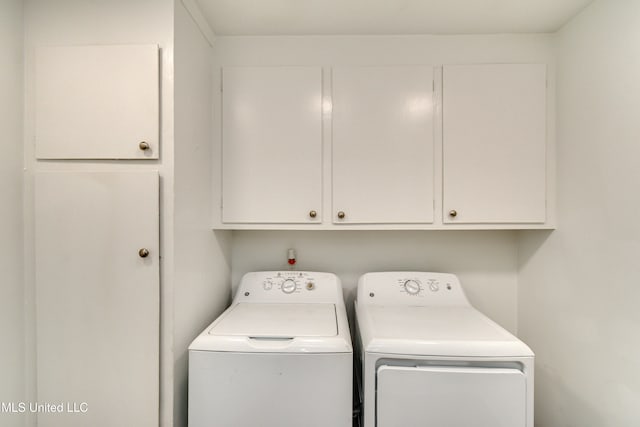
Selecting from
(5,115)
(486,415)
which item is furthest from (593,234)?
(5,115)

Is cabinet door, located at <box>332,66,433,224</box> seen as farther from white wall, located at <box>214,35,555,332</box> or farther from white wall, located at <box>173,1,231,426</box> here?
white wall, located at <box>173,1,231,426</box>

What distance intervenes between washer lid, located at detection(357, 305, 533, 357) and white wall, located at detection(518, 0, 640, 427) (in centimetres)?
43

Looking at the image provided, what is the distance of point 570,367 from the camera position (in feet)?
4.11

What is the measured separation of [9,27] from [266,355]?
1517 millimetres

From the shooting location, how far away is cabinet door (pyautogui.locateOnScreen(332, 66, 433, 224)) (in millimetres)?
A: 1351

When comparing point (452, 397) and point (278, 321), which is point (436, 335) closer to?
point (452, 397)

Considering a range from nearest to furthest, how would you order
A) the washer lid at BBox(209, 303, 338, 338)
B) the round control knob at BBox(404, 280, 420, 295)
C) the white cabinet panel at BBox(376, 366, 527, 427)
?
1. the white cabinet panel at BBox(376, 366, 527, 427)
2. the washer lid at BBox(209, 303, 338, 338)
3. the round control knob at BBox(404, 280, 420, 295)

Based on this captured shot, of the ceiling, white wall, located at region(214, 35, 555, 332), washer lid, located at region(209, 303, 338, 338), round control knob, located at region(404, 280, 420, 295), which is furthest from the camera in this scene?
white wall, located at region(214, 35, 555, 332)

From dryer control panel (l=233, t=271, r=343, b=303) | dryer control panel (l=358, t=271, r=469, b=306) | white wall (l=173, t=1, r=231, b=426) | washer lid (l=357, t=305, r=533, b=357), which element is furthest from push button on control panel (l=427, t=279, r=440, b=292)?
white wall (l=173, t=1, r=231, b=426)

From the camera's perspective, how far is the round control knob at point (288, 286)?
1.46m

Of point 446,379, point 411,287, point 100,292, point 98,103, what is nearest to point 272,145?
point 98,103

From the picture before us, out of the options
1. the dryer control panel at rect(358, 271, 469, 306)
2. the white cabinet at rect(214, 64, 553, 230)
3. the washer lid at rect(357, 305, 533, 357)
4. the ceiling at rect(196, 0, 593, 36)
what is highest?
the ceiling at rect(196, 0, 593, 36)

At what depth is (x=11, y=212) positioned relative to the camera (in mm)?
977

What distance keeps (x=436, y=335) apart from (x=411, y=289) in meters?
0.43
